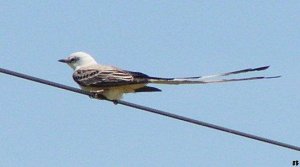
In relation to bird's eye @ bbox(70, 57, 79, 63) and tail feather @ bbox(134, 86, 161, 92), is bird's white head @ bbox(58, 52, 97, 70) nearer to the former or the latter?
bird's eye @ bbox(70, 57, 79, 63)

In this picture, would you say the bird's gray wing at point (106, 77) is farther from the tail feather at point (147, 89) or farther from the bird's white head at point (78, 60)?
the bird's white head at point (78, 60)

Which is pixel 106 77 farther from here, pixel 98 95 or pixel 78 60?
pixel 78 60

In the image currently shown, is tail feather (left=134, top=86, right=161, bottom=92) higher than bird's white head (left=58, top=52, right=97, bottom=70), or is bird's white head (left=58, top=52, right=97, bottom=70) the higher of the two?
bird's white head (left=58, top=52, right=97, bottom=70)

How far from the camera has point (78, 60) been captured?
11938 millimetres

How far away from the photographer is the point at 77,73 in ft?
37.8

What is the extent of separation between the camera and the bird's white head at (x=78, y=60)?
39.0 feet

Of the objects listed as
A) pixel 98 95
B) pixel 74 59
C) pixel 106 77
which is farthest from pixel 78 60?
pixel 98 95

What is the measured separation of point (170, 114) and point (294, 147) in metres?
1.02

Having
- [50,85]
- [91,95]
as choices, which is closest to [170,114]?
[50,85]

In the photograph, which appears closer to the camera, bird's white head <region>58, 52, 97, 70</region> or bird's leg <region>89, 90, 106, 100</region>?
bird's leg <region>89, 90, 106, 100</region>

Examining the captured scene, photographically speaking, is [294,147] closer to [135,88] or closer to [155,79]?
[155,79]

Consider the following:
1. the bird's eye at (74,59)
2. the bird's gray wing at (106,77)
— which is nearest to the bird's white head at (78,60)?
the bird's eye at (74,59)

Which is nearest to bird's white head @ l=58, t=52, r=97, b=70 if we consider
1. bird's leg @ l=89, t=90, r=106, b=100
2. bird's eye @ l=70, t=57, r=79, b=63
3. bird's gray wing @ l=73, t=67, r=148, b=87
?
bird's eye @ l=70, t=57, r=79, b=63

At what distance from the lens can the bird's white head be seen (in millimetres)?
11891
